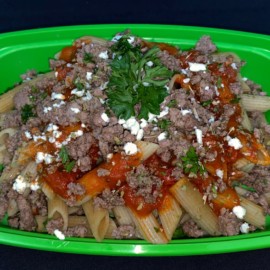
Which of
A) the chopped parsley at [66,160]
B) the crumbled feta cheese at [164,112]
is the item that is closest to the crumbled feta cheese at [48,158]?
the chopped parsley at [66,160]

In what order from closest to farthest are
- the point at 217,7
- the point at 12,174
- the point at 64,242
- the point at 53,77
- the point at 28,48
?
the point at 64,242
the point at 12,174
the point at 53,77
the point at 28,48
the point at 217,7

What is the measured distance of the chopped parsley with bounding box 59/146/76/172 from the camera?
2.35 meters

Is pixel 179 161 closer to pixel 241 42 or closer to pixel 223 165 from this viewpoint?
pixel 223 165

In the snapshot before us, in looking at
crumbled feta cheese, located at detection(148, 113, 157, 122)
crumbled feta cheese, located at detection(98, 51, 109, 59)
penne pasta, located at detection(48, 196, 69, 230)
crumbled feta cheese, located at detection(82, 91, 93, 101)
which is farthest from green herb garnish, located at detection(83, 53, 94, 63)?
penne pasta, located at detection(48, 196, 69, 230)

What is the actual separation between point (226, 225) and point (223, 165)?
30cm

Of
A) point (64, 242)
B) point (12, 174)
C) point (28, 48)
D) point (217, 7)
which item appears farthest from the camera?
point (217, 7)

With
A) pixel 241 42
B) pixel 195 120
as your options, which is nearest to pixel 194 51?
pixel 241 42

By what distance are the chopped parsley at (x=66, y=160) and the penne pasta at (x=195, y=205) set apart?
51 cm

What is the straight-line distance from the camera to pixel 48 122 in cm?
247

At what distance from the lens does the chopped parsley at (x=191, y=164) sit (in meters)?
2.30

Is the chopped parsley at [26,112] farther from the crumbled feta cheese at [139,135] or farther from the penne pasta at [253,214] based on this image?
the penne pasta at [253,214]

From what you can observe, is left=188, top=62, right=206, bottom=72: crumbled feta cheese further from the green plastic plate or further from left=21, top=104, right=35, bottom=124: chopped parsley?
left=21, top=104, right=35, bottom=124: chopped parsley

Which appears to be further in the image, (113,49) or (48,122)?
(113,49)

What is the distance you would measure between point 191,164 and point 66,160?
62 cm
